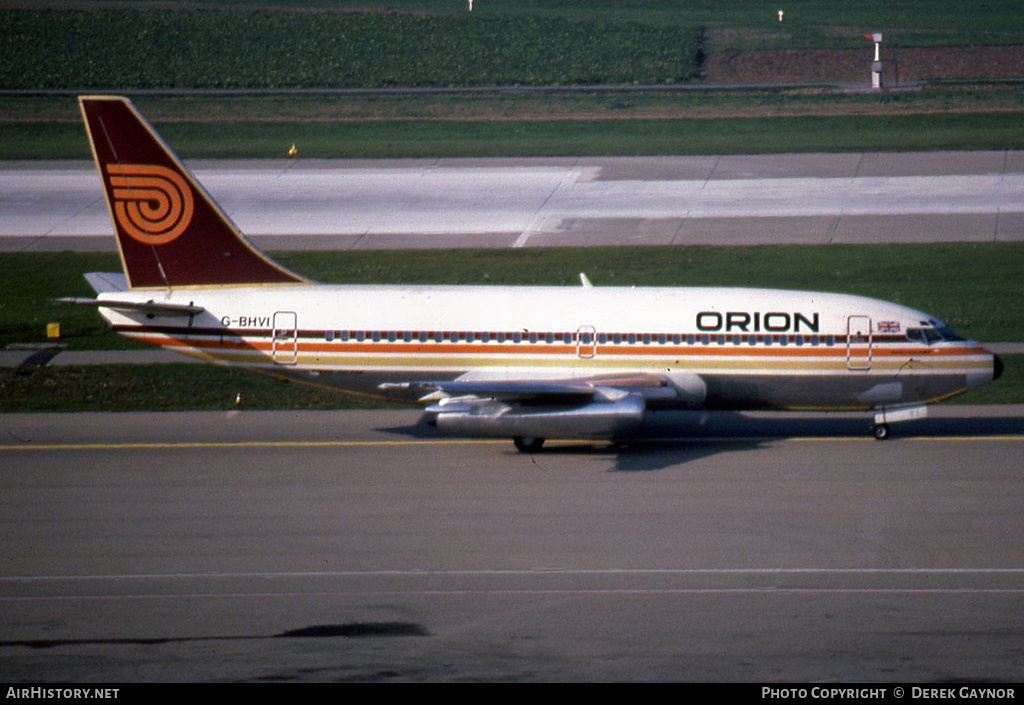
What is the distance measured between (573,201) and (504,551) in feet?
100

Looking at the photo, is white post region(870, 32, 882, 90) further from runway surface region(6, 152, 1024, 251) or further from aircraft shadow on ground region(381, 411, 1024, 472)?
aircraft shadow on ground region(381, 411, 1024, 472)

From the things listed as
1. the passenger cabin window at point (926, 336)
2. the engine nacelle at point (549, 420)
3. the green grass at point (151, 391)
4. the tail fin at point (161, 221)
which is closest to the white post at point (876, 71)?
the passenger cabin window at point (926, 336)

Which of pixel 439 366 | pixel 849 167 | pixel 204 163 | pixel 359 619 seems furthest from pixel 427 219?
pixel 359 619

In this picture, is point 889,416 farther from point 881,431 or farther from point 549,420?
point 549,420

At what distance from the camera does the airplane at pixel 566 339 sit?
28.7 meters

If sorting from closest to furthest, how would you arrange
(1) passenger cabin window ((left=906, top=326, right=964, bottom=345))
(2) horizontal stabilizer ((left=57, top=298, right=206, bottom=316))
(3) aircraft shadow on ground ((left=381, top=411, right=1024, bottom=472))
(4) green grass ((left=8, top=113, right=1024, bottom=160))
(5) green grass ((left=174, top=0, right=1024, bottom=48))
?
(3) aircraft shadow on ground ((left=381, top=411, right=1024, bottom=472)) → (1) passenger cabin window ((left=906, top=326, right=964, bottom=345)) → (2) horizontal stabilizer ((left=57, top=298, right=206, bottom=316)) → (4) green grass ((left=8, top=113, right=1024, bottom=160)) → (5) green grass ((left=174, top=0, right=1024, bottom=48))

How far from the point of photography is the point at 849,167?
5544cm

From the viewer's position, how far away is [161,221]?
98.4 feet

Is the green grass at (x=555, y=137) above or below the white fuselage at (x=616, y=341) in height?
above

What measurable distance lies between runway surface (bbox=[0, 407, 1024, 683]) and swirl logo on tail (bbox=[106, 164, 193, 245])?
4278 mm

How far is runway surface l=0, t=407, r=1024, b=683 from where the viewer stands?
18156 mm

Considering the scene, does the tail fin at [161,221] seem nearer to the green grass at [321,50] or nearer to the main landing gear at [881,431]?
the main landing gear at [881,431]

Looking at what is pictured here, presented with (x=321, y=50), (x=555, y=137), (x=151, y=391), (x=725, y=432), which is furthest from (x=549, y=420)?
(x=321, y=50)

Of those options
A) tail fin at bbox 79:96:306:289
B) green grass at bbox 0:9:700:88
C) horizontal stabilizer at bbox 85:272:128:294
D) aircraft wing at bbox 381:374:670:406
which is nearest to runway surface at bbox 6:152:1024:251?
horizontal stabilizer at bbox 85:272:128:294
